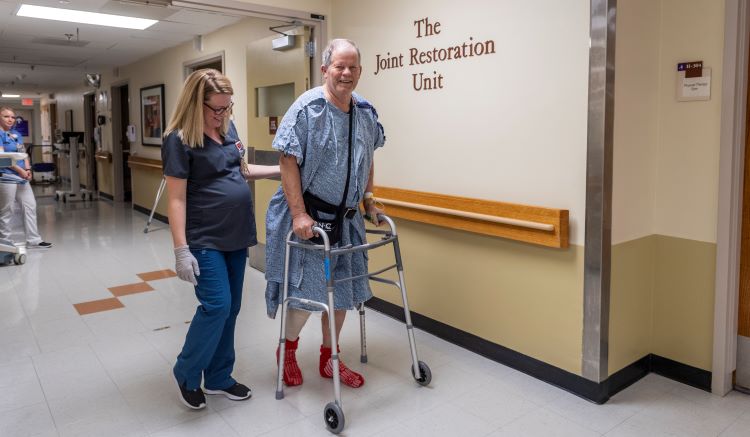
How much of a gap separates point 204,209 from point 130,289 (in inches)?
101

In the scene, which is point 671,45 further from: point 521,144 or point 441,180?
point 441,180

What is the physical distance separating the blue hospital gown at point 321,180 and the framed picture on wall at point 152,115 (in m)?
5.75

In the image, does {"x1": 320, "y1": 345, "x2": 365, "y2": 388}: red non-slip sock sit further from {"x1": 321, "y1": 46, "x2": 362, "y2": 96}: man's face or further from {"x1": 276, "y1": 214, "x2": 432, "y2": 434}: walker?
{"x1": 321, "y1": 46, "x2": 362, "y2": 96}: man's face

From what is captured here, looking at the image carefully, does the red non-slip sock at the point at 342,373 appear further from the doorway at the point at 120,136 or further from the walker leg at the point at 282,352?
the doorway at the point at 120,136

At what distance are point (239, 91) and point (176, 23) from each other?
1040mm

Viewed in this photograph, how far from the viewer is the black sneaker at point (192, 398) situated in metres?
2.55

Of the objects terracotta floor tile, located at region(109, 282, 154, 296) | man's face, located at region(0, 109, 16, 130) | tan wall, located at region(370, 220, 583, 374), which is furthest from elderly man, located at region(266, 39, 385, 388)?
man's face, located at region(0, 109, 16, 130)

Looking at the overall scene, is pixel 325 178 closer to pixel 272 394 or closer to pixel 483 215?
pixel 483 215

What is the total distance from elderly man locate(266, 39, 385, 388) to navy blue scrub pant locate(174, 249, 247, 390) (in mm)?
214

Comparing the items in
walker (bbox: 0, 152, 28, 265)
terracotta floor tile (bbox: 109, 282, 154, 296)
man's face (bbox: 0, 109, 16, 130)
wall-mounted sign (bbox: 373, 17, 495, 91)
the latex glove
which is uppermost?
wall-mounted sign (bbox: 373, 17, 495, 91)

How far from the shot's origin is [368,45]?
382 cm

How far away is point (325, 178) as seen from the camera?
2.55 m

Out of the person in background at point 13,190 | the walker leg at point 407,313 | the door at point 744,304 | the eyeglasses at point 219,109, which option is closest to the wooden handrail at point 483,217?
the walker leg at point 407,313

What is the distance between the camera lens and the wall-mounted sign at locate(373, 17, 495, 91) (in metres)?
3.04
